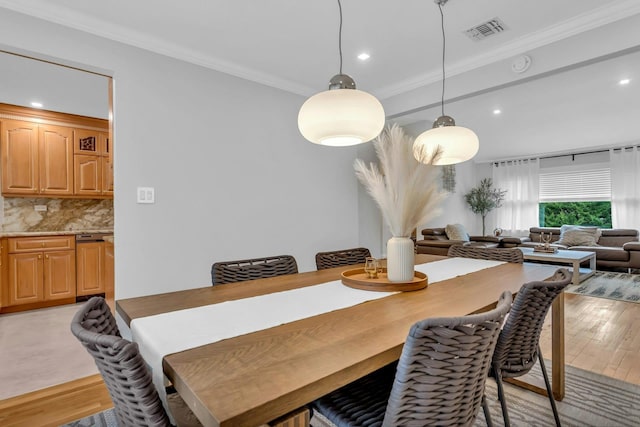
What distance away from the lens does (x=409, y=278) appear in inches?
60.1

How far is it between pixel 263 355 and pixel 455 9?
225cm

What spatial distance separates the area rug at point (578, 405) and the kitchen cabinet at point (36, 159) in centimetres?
423

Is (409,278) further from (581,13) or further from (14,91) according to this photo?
(14,91)

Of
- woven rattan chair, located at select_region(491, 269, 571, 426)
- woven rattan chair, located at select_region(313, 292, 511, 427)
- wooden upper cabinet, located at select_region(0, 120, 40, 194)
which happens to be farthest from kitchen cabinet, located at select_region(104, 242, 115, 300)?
woven rattan chair, located at select_region(491, 269, 571, 426)

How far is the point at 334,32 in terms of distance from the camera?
230cm

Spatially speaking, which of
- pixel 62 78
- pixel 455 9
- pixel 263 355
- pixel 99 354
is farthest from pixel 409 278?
pixel 62 78

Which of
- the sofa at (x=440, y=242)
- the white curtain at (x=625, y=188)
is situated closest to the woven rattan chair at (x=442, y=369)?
the sofa at (x=440, y=242)

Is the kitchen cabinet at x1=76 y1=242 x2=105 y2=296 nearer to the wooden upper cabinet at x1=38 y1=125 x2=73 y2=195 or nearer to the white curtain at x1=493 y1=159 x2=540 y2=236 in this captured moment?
the wooden upper cabinet at x1=38 y1=125 x2=73 y2=195

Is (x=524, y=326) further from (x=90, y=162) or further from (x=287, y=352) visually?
(x=90, y=162)

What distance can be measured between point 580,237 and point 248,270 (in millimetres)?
6888

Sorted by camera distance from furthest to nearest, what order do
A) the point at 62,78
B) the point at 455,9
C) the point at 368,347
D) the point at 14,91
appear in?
the point at 14,91 < the point at 62,78 < the point at 455,9 < the point at 368,347

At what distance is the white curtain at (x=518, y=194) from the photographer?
307 inches

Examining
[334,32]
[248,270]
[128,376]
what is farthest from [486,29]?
[128,376]

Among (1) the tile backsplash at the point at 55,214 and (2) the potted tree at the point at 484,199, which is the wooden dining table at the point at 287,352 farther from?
(2) the potted tree at the point at 484,199
